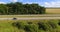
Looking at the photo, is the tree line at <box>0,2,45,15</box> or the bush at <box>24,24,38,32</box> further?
the tree line at <box>0,2,45,15</box>

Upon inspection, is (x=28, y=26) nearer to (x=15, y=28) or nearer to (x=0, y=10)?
(x=15, y=28)

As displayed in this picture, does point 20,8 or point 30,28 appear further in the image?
point 20,8

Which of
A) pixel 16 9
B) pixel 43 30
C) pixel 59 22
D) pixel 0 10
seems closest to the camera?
pixel 43 30

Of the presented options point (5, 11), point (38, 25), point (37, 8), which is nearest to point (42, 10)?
point (37, 8)

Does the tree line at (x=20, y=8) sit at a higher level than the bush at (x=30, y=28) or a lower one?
lower

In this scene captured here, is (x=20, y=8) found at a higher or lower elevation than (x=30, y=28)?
lower

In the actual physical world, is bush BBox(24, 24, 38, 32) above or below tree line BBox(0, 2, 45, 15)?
above

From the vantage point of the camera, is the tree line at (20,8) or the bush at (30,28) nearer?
the bush at (30,28)

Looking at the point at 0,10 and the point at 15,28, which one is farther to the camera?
the point at 0,10
